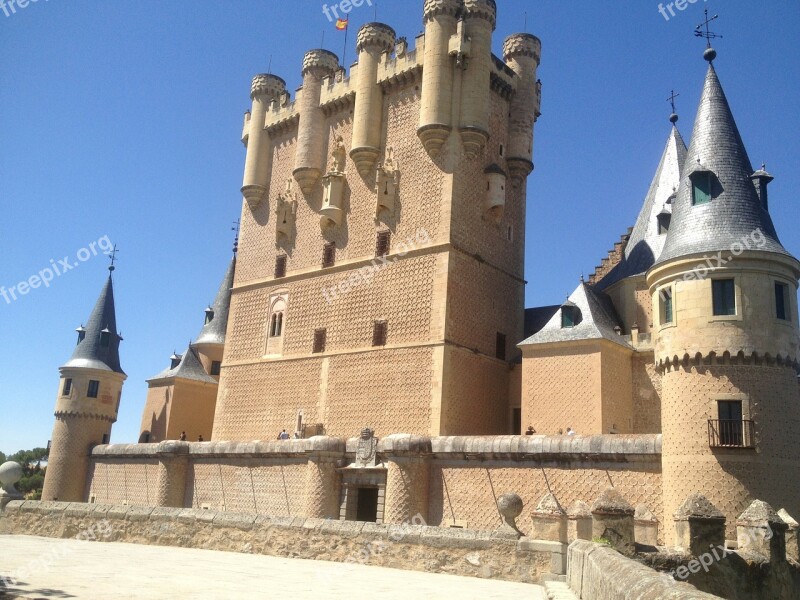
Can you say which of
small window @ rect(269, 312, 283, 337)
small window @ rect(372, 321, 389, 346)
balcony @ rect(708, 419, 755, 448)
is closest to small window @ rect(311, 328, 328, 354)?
small window @ rect(269, 312, 283, 337)

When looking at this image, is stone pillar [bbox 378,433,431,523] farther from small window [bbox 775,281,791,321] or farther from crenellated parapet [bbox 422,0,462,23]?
crenellated parapet [bbox 422,0,462,23]

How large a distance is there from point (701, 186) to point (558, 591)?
1229cm

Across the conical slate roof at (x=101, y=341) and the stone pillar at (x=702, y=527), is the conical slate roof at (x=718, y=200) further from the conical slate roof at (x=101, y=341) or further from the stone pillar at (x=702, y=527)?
the conical slate roof at (x=101, y=341)

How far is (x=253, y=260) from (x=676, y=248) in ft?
62.2

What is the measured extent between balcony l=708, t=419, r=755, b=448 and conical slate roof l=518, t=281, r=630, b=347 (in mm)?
6860

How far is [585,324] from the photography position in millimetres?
23266

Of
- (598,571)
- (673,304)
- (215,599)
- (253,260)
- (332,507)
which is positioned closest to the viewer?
(598,571)

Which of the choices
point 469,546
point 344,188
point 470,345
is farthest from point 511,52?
point 469,546

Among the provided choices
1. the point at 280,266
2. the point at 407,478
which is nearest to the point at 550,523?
the point at 407,478

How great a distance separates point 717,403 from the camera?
628 inches

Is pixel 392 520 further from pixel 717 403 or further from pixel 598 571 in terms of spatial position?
pixel 598 571

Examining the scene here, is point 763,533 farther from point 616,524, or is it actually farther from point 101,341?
point 101,341

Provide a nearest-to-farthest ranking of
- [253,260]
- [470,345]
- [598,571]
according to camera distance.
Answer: [598,571] < [470,345] < [253,260]

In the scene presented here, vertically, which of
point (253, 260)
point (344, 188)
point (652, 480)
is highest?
point (344, 188)
